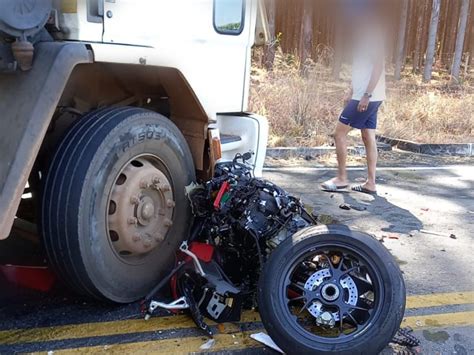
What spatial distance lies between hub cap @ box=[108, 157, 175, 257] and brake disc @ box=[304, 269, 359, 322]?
977 mm

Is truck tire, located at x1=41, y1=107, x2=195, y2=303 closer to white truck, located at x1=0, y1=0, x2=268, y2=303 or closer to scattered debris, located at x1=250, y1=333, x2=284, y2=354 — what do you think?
white truck, located at x1=0, y1=0, x2=268, y2=303

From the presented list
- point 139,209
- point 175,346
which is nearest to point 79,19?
point 139,209

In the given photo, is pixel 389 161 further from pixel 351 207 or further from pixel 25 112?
pixel 25 112

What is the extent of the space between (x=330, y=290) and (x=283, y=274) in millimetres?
265

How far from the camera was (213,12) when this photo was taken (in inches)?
152

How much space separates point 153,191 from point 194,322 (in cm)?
79

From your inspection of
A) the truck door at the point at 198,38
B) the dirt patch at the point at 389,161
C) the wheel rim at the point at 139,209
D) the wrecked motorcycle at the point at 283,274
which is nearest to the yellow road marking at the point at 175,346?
the wrecked motorcycle at the point at 283,274

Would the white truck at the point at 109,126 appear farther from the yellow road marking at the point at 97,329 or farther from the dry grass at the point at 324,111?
the dry grass at the point at 324,111

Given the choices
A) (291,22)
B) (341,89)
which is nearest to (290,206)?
(341,89)

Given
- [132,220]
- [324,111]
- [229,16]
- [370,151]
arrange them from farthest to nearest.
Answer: [324,111] < [370,151] < [229,16] < [132,220]

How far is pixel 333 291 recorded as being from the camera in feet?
9.30

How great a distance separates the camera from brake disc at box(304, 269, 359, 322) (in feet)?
9.28

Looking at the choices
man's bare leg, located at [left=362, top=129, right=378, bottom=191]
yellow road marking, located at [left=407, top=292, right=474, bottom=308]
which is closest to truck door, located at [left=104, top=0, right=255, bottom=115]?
yellow road marking, located at [left=407, top=292, right=474, bottom=308]

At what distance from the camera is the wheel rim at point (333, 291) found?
9.19 feet
